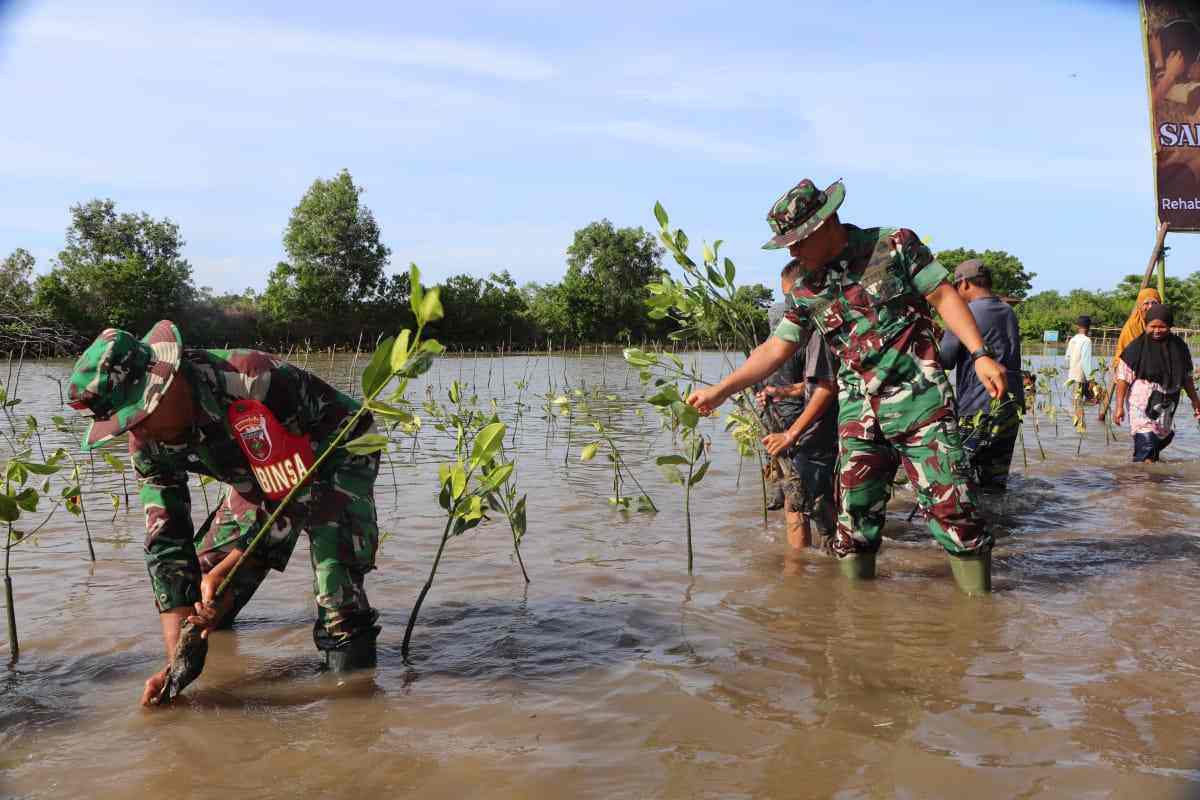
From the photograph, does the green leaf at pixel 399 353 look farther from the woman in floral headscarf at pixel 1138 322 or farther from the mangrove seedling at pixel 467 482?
the woman in floral headscarf at pixel 1138 322

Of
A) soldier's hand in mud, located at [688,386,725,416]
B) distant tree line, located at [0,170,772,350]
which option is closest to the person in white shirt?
soldier's hand in mud, located at [688,386,725,416]

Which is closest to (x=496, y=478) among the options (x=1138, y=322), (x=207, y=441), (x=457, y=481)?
(x=457, y=481)

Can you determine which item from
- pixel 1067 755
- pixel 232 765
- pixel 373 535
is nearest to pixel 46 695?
pixel 232 765

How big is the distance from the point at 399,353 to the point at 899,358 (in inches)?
85.0

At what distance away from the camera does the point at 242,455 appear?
2758 mm

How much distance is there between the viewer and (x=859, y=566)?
13.4 ft

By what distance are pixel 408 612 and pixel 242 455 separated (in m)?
1.33

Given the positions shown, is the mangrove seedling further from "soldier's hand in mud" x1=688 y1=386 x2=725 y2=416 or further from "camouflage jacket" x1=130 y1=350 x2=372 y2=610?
"soldier's hand in mud" x1=688 y1=386 x2=725 y2=416

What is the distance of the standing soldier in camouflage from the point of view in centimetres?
348

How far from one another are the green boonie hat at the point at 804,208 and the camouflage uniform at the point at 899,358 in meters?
0.22

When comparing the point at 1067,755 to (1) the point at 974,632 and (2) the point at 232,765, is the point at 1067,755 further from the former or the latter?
(2) the point at 232,765

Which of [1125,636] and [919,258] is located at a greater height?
[919,258]

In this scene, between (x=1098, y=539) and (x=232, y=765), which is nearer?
(x=232, y=765)

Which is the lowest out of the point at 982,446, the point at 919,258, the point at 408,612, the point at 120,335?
the point at 408,612
